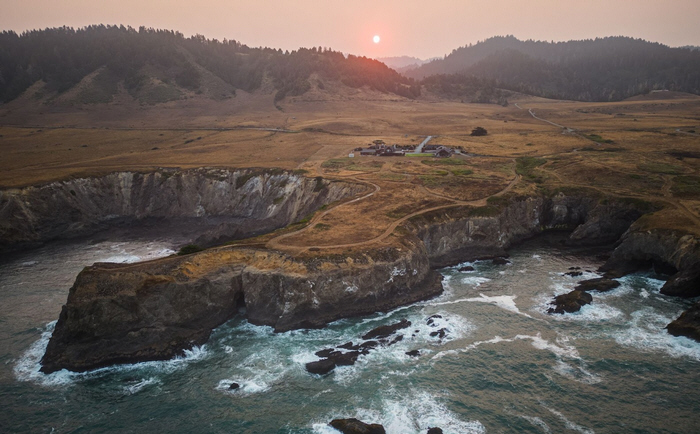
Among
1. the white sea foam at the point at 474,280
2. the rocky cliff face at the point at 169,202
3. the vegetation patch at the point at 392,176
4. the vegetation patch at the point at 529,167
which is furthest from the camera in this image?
the vegetation patch at the point at 392,176

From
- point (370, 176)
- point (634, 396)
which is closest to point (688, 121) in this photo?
point (370, 176)

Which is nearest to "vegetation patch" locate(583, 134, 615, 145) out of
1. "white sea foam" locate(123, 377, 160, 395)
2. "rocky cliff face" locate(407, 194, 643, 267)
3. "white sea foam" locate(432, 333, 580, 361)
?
"rocky cliff face" locate(407, 194, 643, 267)

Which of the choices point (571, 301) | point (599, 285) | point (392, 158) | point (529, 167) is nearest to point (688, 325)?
point (571, 301)

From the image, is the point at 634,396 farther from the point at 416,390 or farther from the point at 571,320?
the point at 416,390

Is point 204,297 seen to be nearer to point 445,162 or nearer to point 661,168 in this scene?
point 445,162

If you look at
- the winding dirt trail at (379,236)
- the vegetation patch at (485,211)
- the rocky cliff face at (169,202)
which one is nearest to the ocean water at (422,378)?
the winding dirt trail at (379,236)

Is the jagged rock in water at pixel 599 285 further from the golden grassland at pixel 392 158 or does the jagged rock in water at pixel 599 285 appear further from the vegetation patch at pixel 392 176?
the vegetation patch at pixel 392 176
